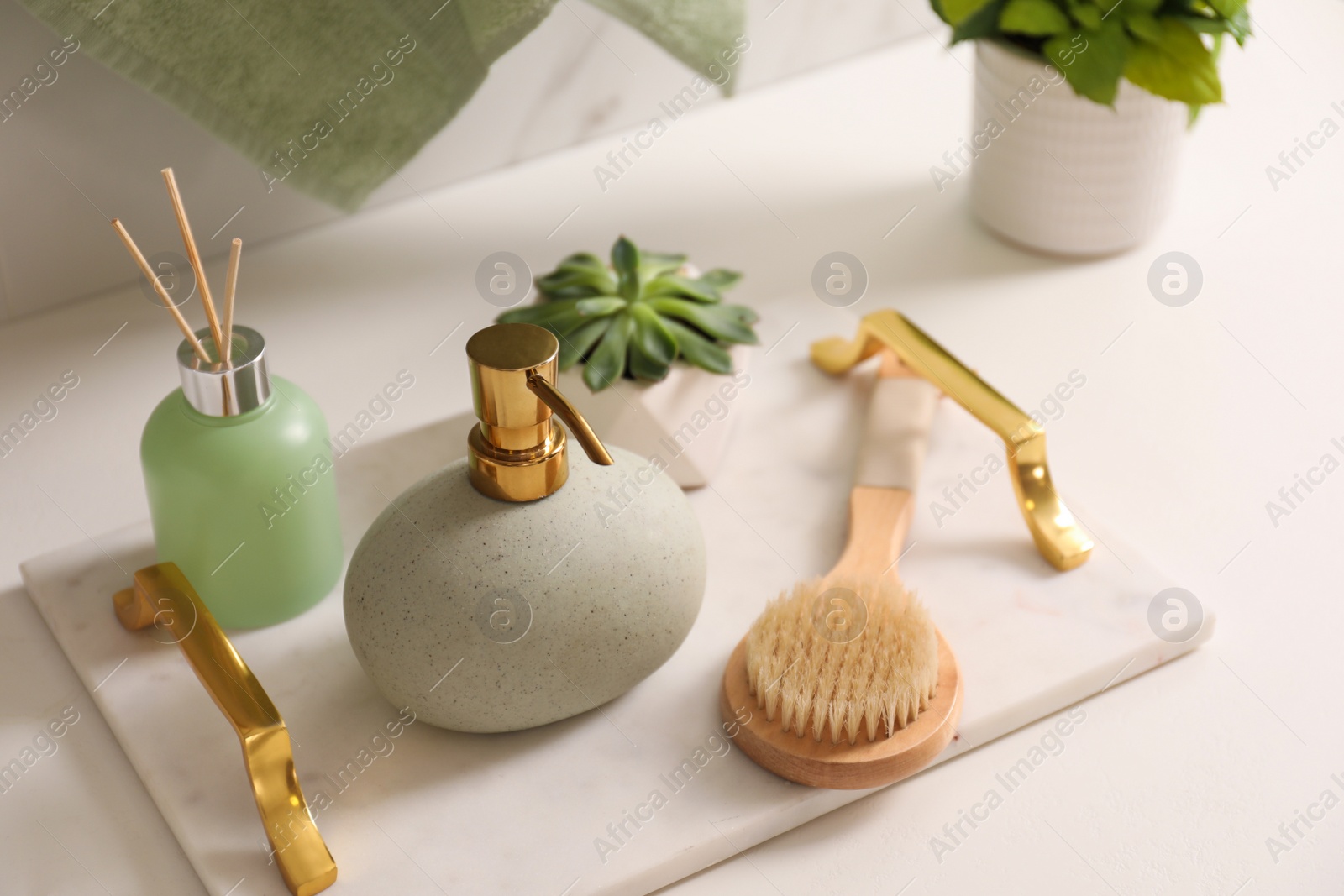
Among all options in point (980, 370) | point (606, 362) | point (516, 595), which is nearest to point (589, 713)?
point (516, 595)

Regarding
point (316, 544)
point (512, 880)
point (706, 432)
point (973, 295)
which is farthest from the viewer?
point (973, 295)

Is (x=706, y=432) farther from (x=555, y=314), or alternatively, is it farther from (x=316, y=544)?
(x=316, y=544)

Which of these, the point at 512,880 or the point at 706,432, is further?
the point at 706,432

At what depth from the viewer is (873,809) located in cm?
56

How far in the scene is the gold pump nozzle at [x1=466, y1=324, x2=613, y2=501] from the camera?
0.50 metres

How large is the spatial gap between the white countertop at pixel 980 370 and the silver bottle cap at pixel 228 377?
158mm

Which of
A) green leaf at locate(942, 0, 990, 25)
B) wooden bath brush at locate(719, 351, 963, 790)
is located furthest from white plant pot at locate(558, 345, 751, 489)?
green leaf at locate(942, 0, 990, 25)

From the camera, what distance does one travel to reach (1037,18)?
Answer: 81 cm

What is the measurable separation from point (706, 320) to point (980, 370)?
202 millimetres

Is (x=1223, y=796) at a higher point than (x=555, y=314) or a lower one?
higher

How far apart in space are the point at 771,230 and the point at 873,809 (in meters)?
0.51

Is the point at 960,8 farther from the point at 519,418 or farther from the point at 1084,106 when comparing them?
the point at 519,418

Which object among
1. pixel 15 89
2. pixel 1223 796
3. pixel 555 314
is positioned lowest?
pixel 15 89

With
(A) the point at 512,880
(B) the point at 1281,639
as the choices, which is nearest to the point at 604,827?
(A) the point at 512,880
